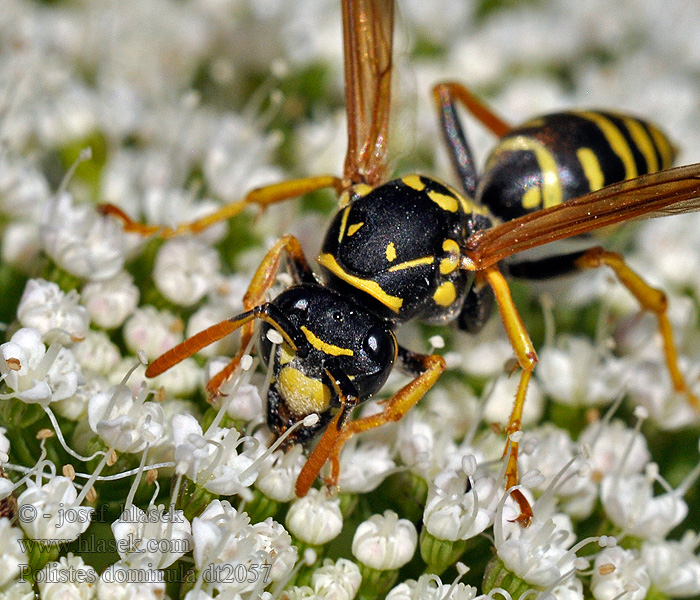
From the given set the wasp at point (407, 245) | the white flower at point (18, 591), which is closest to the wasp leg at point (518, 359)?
the wasp at point (407, 245)

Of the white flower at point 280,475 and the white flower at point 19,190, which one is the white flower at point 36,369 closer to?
the white flower at point 280,475

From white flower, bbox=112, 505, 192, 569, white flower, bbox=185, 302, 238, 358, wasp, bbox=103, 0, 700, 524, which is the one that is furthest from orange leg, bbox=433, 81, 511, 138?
white flower, bbox=112, 505, 192, 569

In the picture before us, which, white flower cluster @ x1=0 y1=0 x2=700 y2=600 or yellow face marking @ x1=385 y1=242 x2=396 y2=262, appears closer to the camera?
white flower cluster @ x1=0 y1=0 x2=700 y2=600

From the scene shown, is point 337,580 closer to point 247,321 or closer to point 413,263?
point 247,321

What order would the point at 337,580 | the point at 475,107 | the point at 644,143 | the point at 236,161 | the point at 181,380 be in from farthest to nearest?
1. the point at 475,107
2. the point at 236,161
3. the point at 644,143
4. the point at 181,380
5. the point at 337,580

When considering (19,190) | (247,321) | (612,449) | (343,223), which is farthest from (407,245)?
(19,190)

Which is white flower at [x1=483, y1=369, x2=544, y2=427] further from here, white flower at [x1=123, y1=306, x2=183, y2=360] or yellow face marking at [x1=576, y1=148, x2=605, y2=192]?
white flower at [x1=123, y1=306, x2=183, y2=360]
